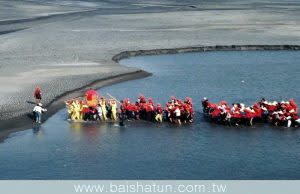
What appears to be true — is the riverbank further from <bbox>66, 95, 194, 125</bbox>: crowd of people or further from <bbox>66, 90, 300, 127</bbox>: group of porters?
<bbox>66, 90, 300, 127</bbox>: group of porters

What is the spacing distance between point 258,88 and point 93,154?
22534mm

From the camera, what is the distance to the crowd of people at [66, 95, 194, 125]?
40.3 m

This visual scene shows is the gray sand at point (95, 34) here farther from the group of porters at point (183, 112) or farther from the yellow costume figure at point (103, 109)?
the yellow costume figure at point (103, 109)

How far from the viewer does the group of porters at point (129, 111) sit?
4028cm

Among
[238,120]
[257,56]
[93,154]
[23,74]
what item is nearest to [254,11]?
[257,56]

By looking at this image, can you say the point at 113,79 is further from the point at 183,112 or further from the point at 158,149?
the point at 158,149

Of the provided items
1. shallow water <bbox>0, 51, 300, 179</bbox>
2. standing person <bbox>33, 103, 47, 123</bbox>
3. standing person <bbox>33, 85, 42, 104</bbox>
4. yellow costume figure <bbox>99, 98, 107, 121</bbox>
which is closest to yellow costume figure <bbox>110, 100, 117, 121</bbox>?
yellow costume figure <bbox>99, 98, 107, 121</bbox>

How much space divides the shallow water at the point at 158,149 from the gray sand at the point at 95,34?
6.39 m

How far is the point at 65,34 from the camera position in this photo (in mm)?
87812

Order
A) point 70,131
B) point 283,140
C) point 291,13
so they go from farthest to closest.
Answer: point 291,13
point 70,131
point 283,140

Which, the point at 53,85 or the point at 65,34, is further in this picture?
the point at 65,34

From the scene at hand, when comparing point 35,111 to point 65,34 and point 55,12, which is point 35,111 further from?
point 55,12

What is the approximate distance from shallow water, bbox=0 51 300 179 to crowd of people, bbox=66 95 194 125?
31.7 inches

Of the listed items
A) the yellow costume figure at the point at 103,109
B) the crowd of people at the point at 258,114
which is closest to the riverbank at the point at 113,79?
the yellow costume figure at the point at 103,109
